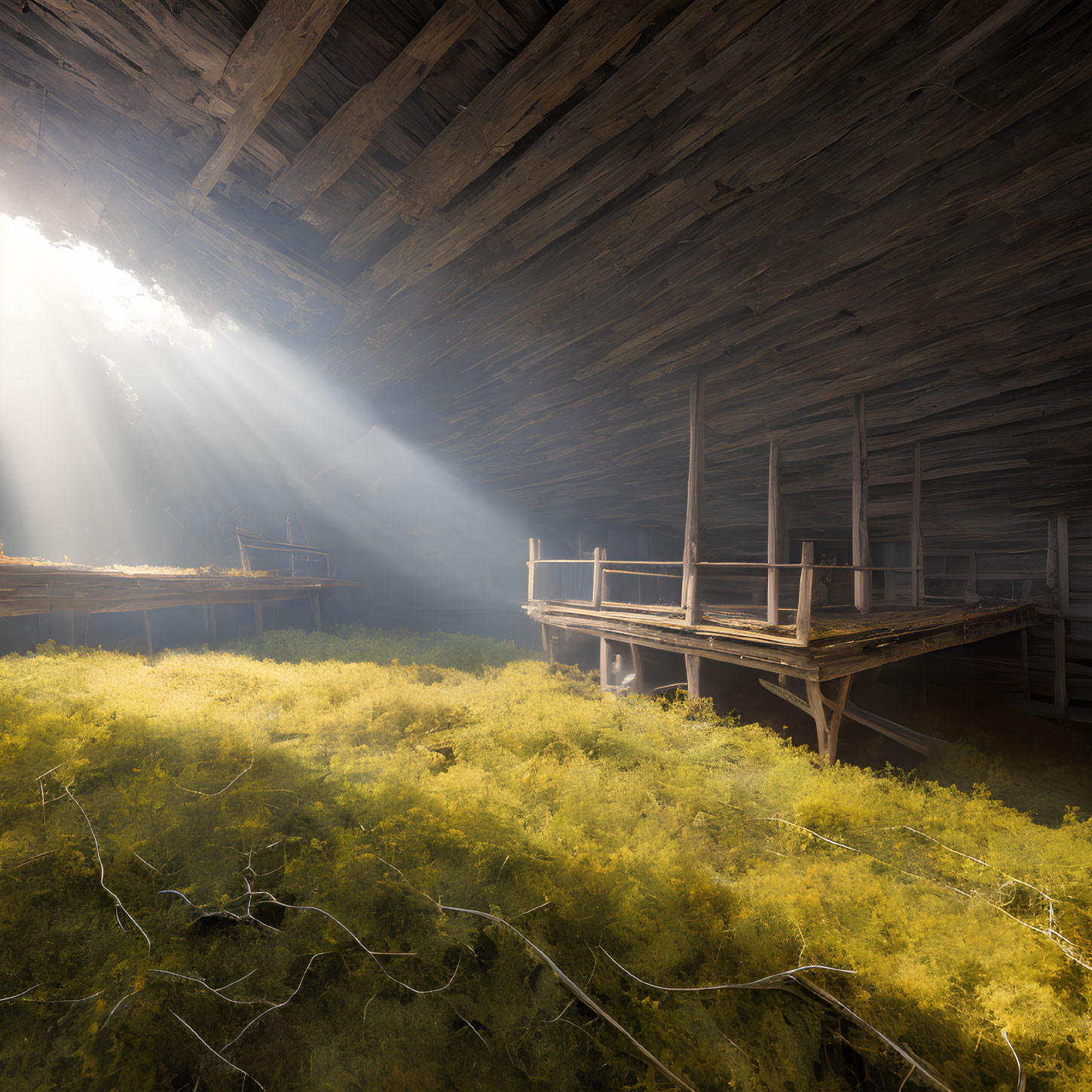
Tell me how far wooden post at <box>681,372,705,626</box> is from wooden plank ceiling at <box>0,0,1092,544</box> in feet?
1.51

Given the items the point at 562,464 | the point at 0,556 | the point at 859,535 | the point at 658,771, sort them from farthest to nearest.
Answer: the point at 562,464 < the point at 0,556 < the point at 859,535 < the point at 658,771

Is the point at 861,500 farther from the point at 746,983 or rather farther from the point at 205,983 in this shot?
the point at 205,983

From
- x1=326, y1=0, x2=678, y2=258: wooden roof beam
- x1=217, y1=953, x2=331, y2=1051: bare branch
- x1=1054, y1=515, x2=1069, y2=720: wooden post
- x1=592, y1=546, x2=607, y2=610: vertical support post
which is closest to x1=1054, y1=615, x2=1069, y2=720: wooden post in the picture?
x1=1054, y1=515, x2=1069, y2=720: wooden post

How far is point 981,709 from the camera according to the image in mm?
9125

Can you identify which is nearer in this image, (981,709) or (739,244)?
(739,244)

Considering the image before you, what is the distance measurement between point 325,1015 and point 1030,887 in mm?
4416

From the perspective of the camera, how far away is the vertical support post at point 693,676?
19.8 ft

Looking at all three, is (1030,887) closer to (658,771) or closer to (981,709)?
(658,771)

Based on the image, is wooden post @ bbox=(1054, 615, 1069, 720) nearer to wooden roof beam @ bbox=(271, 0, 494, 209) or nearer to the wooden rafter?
the wooden rafter

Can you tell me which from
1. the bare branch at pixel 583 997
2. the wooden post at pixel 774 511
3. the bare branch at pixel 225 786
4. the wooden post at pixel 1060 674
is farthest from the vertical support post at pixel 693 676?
the wooden post at pixel 1060 674

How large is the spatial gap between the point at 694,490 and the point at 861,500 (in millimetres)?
2969

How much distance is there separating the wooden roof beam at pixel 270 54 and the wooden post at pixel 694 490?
5.02 meters

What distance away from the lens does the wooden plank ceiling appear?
247 cm

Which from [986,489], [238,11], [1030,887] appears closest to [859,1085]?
[1030,887]
